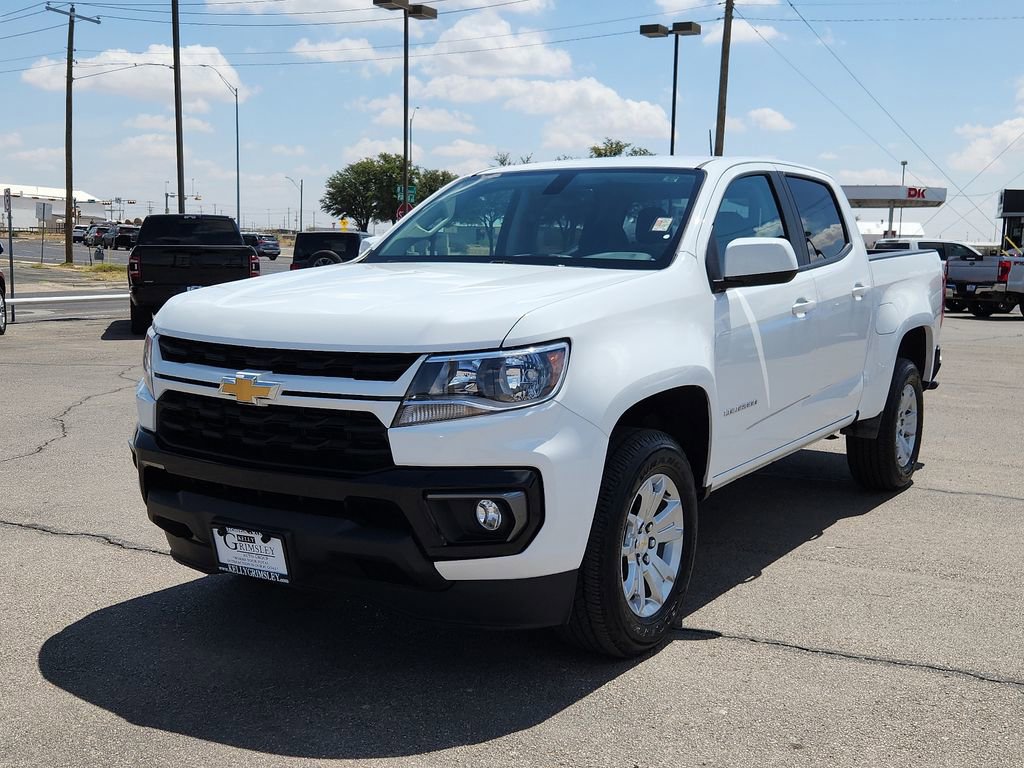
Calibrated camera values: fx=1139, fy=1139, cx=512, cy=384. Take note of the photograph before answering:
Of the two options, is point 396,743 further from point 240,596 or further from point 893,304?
point 893,304

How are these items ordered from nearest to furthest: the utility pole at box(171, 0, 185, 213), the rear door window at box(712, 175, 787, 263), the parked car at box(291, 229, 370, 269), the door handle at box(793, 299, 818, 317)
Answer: the rear door window at box(712, 175, 787, 263)
the door handle at box(793, 299, 818, 317)
the parked car at box(291, 229, 370, 269)
the utility pole at box(171, 0, 185, 213)

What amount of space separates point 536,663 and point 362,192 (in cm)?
8842

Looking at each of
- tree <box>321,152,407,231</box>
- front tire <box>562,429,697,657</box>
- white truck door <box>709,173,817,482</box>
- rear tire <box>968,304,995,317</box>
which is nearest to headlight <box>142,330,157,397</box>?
front tire <box>562,429,697,657</box>

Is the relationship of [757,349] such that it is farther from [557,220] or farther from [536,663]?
[536,663]

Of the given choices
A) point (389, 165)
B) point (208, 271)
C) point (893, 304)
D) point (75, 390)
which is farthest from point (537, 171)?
point (389, 165)

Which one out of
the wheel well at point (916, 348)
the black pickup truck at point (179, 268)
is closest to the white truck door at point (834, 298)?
the wheel well at point (916, 348)

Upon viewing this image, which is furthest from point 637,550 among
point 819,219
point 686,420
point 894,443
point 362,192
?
point 362,192

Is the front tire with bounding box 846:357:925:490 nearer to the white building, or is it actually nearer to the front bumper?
the front bumper

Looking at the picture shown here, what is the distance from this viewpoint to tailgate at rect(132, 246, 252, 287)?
1714 centimetres

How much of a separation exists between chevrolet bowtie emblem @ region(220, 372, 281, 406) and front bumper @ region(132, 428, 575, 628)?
0.78ft

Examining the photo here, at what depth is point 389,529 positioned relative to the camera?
3.66 m

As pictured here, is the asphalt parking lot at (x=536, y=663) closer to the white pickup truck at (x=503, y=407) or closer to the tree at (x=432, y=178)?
the white pickup truck at (x=503, y=407)

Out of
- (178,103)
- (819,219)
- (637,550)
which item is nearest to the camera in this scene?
(637,550)

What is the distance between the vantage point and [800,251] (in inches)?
225
